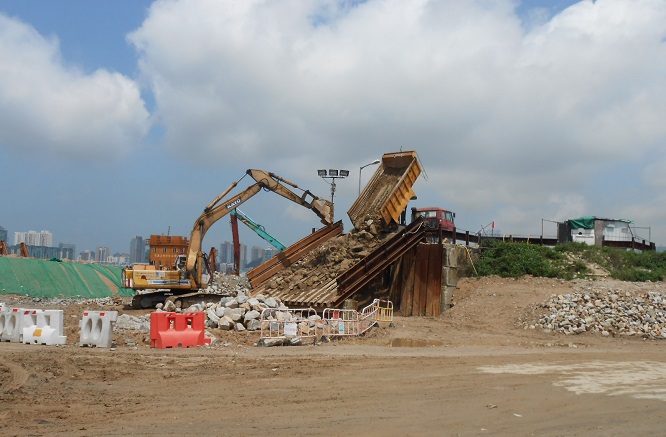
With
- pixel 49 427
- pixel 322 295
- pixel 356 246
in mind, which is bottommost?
pixel 49 427

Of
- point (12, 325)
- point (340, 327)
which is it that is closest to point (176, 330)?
point (12, 325)

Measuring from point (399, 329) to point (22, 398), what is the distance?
44.8 ft

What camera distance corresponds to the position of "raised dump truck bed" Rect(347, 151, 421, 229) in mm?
27453

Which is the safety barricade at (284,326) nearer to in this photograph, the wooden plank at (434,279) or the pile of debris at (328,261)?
the pile of debris at (328,261)

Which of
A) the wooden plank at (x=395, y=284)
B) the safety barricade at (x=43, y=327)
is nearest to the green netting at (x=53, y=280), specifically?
the wooden plank at (x=395, y=284)

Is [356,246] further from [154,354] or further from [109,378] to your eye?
[109,378]

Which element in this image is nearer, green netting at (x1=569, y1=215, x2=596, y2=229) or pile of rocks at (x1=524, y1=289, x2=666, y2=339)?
pile of rocks at (x1=524, y1=289, x2=666, y2=339)

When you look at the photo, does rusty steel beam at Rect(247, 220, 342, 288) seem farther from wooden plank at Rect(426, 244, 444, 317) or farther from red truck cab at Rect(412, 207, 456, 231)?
red truck cab at Rect(412, 207, 456, 231)

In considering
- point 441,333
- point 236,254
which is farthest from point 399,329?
point 236,254

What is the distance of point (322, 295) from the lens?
25.0 m

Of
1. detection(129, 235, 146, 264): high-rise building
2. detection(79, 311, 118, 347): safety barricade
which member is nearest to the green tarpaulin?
detection(79, 311, 118, 347): safety barricade

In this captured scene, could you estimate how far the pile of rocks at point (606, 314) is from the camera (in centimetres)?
2150

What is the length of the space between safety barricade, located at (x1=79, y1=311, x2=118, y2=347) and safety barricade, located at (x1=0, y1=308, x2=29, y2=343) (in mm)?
2100

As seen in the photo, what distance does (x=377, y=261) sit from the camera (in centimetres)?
2577
